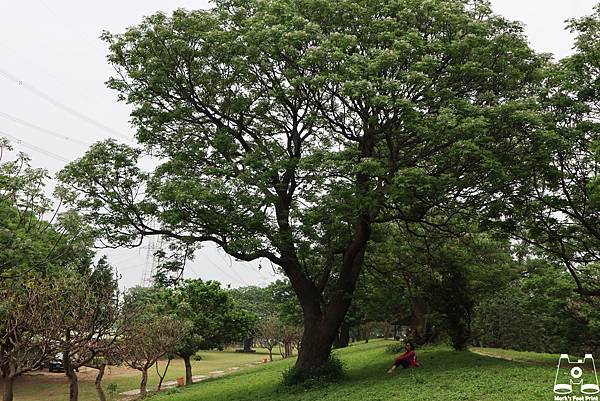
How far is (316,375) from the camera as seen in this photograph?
15.8 meters

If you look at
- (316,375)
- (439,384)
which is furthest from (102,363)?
(439,384)

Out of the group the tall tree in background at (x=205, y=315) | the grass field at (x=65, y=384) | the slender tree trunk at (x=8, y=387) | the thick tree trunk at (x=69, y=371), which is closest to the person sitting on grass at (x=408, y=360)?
the thick tree trunk at (x=69, y=371)

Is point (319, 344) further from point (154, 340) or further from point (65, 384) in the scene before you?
point (65, 384)

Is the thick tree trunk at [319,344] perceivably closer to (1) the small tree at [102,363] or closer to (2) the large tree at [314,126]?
(2) the large tree at [314,126]

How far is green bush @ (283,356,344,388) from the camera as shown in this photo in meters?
15.5

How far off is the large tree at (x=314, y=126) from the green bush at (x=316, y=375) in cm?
32

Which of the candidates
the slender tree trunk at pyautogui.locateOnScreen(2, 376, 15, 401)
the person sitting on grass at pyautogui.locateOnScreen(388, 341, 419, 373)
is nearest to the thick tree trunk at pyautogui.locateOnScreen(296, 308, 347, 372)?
the person sitting on grass at pyautogui.locateOnScreen(388, 341, 419, 373)

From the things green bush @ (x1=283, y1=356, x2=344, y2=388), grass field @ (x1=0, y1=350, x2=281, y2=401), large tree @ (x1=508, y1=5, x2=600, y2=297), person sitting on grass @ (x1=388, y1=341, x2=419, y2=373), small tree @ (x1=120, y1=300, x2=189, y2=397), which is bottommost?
grass field @ (x1=0, y1=350, x2=281, y2=401)

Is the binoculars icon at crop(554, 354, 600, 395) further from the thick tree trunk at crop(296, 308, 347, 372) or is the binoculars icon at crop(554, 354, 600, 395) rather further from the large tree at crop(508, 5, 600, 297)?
the thick tree trunk at crop(296, 308, 347, 372)

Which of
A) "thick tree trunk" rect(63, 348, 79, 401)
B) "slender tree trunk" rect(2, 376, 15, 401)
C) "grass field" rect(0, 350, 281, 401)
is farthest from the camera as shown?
"grass field" rect(0, 350, 281, 401)

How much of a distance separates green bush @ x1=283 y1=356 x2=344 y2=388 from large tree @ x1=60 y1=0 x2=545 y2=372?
0.32 meters

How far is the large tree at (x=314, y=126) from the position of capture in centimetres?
1247

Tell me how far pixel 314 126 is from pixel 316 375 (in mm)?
7720

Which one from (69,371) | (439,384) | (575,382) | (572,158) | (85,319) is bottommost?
(439,384)
